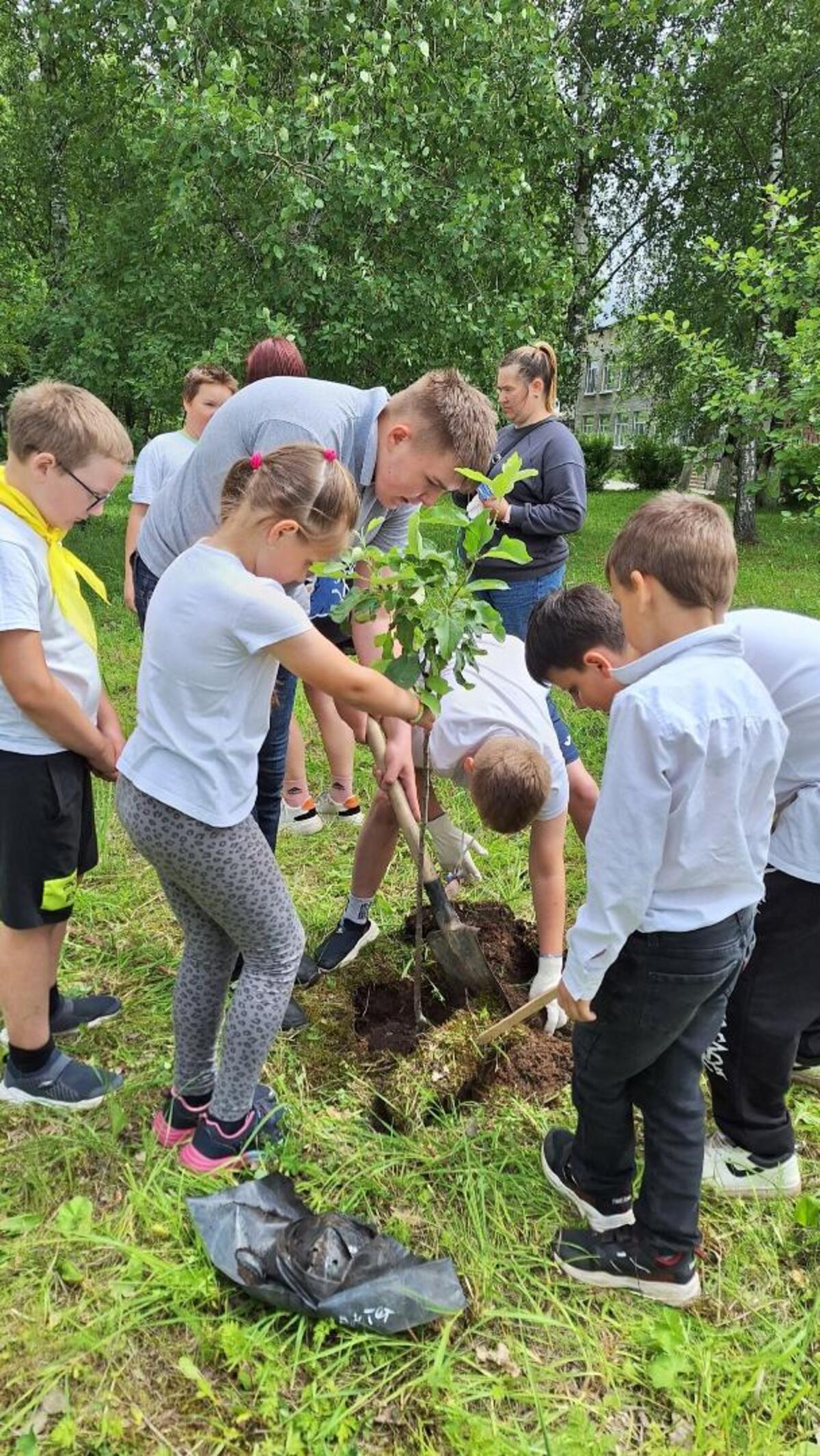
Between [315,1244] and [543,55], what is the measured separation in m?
9.13

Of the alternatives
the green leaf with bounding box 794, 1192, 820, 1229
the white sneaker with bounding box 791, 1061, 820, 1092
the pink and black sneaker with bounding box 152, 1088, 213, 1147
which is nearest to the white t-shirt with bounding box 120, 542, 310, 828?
the pink and black sneaker with bounding box 152, 1088, 213, 1147

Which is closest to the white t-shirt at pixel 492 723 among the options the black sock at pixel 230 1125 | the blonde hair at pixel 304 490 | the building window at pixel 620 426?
the blonde hair at pixel 304 490

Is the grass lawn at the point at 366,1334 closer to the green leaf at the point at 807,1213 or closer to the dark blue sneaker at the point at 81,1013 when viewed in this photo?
the green leaf at the point at 807,1213

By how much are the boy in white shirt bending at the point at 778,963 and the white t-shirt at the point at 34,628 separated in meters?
1.28

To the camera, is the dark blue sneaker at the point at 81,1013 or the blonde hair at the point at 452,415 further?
the dark blue sneaker at the point at 81,1013

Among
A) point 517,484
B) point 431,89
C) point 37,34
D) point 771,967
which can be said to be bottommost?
point 771,967

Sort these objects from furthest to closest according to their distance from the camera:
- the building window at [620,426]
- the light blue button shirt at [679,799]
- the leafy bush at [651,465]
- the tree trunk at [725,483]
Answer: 1. the building window at [620,426]
2. the leafy bush at [651,465]
3. the tree trunk at [725,483]
4. the light blue button shirt at [679,799]

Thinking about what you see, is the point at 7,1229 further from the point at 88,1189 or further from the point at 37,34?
the point at 37,34

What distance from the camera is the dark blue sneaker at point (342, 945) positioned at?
3.01 metres

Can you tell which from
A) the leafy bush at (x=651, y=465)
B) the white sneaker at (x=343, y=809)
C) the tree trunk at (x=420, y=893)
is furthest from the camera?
the leafy bush at (x=651, y=465)

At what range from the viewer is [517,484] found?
382 cm

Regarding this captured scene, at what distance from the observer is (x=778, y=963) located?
209 cm

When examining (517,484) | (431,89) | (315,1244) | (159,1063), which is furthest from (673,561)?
(431,89)

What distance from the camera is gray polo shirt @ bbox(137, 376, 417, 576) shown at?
86.0 inches
